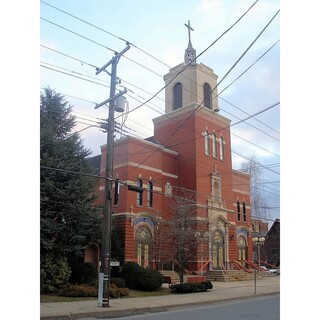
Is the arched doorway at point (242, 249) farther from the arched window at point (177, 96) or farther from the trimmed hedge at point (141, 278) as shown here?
the trimmed hedge at point (141, 278)

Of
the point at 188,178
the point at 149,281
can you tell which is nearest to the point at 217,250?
the point at 188,178

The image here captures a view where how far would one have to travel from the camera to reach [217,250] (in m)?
35.3

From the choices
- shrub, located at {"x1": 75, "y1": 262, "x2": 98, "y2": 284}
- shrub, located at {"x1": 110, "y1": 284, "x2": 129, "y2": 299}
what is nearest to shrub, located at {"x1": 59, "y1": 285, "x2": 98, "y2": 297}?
shrub, located at {"x1": 110, "y1": 284, "x2": 129, "y2": 299}

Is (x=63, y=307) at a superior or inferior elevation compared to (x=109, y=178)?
inferior

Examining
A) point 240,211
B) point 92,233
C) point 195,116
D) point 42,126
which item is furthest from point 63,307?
point 240,211

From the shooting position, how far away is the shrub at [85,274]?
22.3m

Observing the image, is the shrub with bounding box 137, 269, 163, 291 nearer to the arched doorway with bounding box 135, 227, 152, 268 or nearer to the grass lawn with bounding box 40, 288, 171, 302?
the grass lawn with bounding box 40, 288, 171, 302

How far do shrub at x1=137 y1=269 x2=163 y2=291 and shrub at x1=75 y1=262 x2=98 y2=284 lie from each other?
2.58 m

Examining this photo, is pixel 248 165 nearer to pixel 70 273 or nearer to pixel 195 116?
pixel 195 116

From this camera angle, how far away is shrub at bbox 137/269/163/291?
22531 millimetres

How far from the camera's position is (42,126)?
22219 mm

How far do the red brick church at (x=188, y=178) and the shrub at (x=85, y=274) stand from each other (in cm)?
466

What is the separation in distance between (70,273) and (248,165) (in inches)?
1250

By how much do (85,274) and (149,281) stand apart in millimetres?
3571
